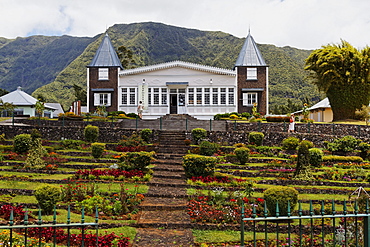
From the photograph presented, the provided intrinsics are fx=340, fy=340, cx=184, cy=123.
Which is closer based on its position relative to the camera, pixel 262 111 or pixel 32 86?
pixel 262 111

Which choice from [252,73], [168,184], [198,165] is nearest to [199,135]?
[198,165]

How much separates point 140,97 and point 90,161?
1720 cm

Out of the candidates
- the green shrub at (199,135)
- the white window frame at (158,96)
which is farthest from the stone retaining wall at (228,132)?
the white window frame at (158,96)

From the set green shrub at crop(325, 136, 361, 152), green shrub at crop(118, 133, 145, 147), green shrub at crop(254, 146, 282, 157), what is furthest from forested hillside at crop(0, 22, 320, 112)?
green shrub at crop(118, 133, 145, 147)

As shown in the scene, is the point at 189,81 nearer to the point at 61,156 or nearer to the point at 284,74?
the point at 61,156

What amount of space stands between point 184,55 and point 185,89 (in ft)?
231

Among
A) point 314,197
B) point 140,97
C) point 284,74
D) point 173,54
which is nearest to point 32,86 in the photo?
point 173,54

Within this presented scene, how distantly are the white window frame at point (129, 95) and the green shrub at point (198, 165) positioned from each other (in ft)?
72.3

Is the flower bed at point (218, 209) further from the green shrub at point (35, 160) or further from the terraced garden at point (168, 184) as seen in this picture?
the green shrub at point (35, 160)

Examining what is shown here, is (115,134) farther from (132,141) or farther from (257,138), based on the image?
(257,138)

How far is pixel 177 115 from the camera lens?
107 feet

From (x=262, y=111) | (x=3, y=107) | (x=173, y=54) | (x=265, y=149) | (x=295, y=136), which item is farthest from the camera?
(x=173, y=54)

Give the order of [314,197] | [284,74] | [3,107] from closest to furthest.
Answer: [314,197], [3,107], [284,74]

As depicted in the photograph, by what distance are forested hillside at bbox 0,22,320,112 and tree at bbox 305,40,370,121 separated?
110ft
